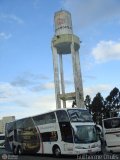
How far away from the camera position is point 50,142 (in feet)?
99.0

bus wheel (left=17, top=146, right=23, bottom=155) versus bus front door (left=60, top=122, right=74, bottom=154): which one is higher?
bus front door (left=60, top=122, right=74, bottom=154)

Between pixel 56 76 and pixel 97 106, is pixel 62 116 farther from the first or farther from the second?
pixel 97 106

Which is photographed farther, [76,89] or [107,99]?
[107,99]

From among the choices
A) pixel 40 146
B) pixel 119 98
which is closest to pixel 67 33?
pixel 119 98

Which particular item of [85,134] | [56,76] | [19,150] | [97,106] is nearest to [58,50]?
[56,76]

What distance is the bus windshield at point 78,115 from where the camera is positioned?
27.7 metres

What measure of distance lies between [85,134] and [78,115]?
62.0 inches

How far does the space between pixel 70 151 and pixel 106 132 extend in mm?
2927

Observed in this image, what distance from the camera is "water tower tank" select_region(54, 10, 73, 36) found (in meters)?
74.1

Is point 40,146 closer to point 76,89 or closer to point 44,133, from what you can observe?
point 44,133

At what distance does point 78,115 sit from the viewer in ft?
92.3

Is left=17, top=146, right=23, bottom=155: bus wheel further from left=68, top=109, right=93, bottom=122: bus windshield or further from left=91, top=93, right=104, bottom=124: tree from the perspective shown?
left=91, top=93, right=104, bottom=124: tree

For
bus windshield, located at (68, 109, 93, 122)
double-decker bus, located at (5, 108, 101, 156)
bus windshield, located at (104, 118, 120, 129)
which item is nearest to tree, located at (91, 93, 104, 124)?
double-decker bus, located at (5, 108, 101, 156)

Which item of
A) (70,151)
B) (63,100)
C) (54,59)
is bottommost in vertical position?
(70,151)
